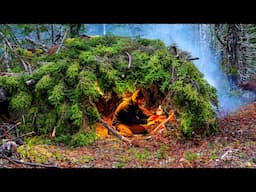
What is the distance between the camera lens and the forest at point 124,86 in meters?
2.72

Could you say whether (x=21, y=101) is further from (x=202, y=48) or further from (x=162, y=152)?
(x=202, y=48)

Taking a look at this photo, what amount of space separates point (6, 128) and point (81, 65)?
2.36ft

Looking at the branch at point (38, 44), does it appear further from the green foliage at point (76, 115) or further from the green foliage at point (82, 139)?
the green foliage at point (82, 139)

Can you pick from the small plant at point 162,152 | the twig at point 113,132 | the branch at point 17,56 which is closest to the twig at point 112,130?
the twig at point 113,132

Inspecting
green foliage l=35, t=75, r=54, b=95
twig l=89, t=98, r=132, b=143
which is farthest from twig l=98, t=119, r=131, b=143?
green foliage l=35, t=75, r=54, b=95

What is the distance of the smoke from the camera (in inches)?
115

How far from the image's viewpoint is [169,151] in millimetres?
2529

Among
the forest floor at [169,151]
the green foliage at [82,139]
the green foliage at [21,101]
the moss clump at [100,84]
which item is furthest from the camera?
the green foliage at [21,101]

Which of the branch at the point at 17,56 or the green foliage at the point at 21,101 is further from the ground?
the branch at the point at 17,56

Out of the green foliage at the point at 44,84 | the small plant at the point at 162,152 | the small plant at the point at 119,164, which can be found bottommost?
the small plant at the point at 119,164

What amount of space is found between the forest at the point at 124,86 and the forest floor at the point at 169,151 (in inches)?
0.4

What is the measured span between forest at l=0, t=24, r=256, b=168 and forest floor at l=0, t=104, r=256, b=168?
0.03ft

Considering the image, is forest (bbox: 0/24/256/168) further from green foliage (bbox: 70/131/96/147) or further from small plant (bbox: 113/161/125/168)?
small plant (bbox: 113/161/125/168)
